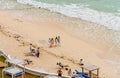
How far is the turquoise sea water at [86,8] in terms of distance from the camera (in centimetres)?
4049

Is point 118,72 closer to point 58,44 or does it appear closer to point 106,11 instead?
point 58,44

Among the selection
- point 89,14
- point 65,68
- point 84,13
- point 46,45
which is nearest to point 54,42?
point 46,45

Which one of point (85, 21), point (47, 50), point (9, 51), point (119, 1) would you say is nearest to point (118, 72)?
point (47, 50)

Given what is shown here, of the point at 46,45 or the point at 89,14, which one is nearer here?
the point at 46,45

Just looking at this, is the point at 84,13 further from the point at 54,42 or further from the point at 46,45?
the point at 46,45

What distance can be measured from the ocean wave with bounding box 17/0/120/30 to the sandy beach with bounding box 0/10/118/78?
2.76m

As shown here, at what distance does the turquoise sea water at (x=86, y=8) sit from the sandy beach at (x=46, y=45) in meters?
3.31

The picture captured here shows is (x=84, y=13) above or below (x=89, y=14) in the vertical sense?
above

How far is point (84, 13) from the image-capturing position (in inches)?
1711

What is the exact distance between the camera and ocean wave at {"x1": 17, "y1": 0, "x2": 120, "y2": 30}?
39.5 meters

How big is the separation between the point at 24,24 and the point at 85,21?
709 cm

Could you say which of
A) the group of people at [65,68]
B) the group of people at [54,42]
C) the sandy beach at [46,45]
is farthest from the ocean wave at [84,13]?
the group of people at [65,68]

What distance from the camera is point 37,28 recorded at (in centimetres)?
3550

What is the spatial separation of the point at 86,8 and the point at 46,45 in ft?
61.2
